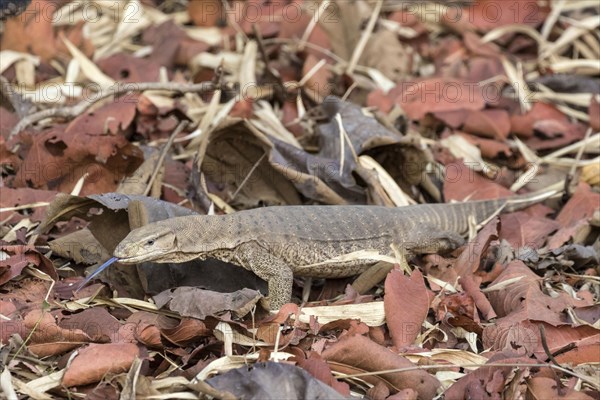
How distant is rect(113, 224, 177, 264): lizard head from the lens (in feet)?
13.8

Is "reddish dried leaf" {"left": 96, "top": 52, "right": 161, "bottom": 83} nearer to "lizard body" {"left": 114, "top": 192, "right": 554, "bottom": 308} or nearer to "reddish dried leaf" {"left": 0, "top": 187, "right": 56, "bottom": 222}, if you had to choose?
"reddish dried leaf" {"left": 0, "top": 187, "right": 56, "bottom": 222}

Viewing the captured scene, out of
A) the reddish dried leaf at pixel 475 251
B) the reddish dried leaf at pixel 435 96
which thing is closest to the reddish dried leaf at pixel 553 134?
the reddish dried leaf at pixel 435 96

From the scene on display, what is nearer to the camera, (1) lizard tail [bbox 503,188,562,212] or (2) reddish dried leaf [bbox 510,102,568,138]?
(1) lizard tail [bbox 503,188,562,212]

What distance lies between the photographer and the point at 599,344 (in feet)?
13.2

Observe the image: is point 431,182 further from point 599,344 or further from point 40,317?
point 40,317

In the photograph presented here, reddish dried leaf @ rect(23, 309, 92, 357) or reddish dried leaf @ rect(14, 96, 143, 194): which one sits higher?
reddish dried leaf @ rect(14, 96, 143, 194)

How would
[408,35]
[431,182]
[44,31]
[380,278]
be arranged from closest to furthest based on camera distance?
[380,278] → [431,182] → [44,31] → [408,35]

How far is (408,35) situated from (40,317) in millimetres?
4885

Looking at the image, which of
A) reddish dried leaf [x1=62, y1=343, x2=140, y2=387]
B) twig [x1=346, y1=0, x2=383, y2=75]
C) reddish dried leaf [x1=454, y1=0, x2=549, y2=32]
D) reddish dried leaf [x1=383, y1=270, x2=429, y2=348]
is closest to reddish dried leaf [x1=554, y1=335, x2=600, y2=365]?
reddish dried leaf [x1=383, y1=270, x2=429, y2=348]

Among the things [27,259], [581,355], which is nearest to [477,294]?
[581,355]

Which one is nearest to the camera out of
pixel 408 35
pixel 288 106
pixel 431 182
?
pixel 431 182

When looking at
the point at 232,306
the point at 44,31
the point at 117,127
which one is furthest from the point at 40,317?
the point at 44,31

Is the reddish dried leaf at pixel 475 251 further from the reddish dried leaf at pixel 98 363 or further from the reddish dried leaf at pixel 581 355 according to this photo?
the reddish dried leaf at pixel 98 363

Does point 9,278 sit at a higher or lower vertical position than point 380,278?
higher
